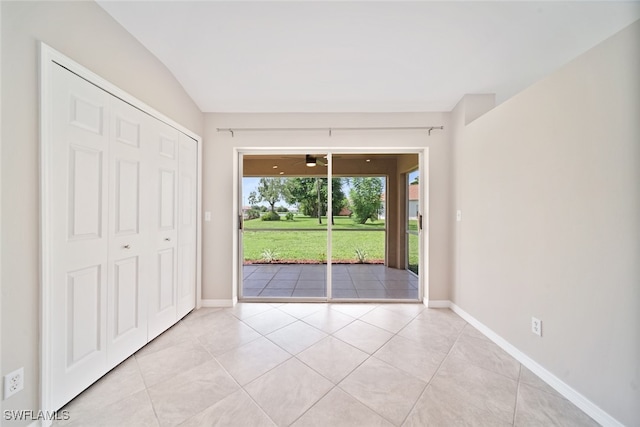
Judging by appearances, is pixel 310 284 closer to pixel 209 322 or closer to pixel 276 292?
pixel 276 292

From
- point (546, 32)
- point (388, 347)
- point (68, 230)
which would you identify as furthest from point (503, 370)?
point (68, 230)

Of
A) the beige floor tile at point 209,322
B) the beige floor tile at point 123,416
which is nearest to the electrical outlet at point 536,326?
the beige floor tile at point 123,416

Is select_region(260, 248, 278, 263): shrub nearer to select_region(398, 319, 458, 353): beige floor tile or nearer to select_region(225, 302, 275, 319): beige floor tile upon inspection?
select_region(225, 302, 275, 319): beige floor tile

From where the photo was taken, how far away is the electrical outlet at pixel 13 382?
1080 millimetres

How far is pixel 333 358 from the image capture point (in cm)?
181

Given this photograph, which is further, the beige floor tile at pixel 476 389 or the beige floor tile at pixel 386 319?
the beige floor tile at pixel 386 319

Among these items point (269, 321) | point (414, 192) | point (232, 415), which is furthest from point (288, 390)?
point (414, 192)

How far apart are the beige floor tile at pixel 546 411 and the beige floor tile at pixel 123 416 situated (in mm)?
2157

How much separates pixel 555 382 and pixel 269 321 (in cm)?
238

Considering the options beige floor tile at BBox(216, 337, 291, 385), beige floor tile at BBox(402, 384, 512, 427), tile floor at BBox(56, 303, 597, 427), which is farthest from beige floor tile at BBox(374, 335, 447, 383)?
beige floor tile at BBox(216, 337, 291, 385)

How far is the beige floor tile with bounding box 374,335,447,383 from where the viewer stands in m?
1.67

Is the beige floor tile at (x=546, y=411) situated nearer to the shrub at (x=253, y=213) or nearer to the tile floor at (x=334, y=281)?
the tile floor at (x=334, y=281)

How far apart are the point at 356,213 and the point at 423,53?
1981mm

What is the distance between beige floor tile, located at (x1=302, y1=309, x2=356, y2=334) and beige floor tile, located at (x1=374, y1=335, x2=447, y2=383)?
1.73ft
